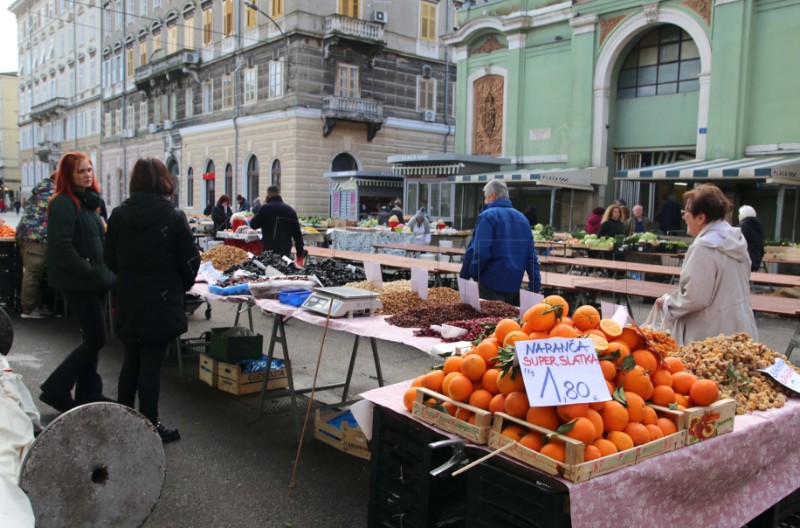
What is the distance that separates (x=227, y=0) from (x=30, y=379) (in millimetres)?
27376

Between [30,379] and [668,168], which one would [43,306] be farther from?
[668,168]

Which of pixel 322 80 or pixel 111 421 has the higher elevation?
pixel 322 80

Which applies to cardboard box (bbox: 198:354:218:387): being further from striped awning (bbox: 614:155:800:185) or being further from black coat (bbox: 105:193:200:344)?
striped awning (bbox: 614:155:800:185)

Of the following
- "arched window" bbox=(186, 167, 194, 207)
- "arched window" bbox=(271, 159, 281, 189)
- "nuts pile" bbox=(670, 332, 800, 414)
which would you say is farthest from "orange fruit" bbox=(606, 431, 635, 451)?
"arched window" bbox=(186, 167, 194, 207)

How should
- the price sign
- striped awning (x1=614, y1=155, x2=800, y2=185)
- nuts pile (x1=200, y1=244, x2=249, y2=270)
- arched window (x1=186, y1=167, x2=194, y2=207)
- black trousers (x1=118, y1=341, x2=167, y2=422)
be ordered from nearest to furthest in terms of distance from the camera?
the price sign
black trousers (x1=118, y1=341, x2=167, y2=422)
nuts pile (x1=200, y1=244, x2=249, y2=270)
striped awning (x1=614, y1=155, x2=800, y2=185)
arched window (x1=186, y1=167, x2=194, y2=207)

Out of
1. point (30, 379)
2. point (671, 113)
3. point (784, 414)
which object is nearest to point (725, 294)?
point (784, 414)

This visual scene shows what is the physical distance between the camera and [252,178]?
96.9 ft

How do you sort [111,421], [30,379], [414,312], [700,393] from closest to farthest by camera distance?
[700,393]
[111,421]
[414,312]
[30,379]

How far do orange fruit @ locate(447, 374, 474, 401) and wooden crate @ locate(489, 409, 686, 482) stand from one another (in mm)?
187

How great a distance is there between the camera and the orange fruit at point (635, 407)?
2.43 meters

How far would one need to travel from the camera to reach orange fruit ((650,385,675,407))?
2605 mm

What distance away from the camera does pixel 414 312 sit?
4.30 metres

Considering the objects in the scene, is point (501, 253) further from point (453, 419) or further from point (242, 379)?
point (453, 419)

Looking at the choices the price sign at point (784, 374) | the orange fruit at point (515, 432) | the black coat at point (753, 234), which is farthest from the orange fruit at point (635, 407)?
the black coat at point (753, 234)
